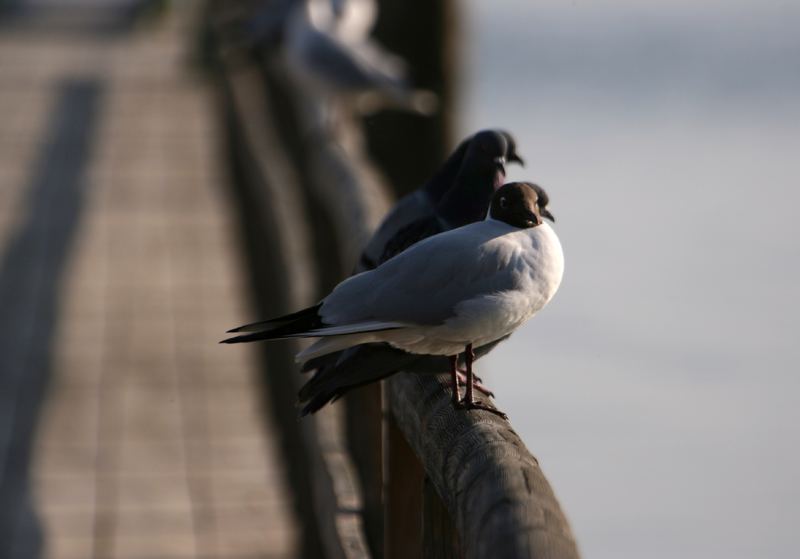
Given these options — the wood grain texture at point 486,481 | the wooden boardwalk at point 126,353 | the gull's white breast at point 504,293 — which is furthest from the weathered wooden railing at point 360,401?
the wooden boardwalk at point 126,353

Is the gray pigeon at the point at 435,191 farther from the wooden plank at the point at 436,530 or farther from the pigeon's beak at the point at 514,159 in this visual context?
the wooden plank at the point at 436,530

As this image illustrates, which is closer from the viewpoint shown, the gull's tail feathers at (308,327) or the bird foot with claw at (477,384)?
the gull's tail feathers at (308,327)

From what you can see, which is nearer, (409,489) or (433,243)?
(433,243)

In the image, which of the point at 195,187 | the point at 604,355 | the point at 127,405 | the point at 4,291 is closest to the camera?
the point at 127,405

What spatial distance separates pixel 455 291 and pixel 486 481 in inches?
26.1

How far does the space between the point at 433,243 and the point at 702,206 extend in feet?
37.0

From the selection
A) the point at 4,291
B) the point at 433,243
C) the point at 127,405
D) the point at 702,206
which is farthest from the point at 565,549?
the point at 702,206

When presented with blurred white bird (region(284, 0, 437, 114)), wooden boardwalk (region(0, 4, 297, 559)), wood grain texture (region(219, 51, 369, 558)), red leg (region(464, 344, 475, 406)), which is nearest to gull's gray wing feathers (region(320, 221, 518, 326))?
red leg (region(464, 344, 475, 406))

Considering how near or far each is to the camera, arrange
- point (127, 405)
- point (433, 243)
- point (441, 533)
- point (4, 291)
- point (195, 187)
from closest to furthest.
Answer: point (441, 533) → point (433, 243) → point (127, 405) → point (4, 291) → point (195, 187)

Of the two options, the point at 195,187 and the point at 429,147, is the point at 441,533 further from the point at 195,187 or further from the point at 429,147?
the point at 195,187

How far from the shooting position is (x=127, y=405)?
7172 millimetres

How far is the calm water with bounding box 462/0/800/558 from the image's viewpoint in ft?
27.8

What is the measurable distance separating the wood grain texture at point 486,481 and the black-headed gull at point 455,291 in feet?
0.31

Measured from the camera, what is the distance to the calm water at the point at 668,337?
8461 mm
